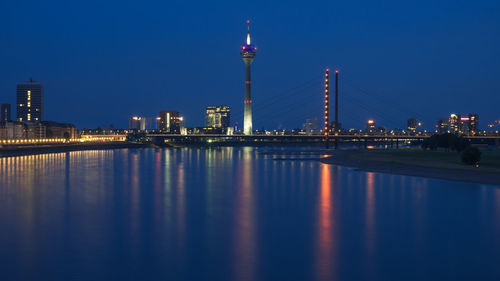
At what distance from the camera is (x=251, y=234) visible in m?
16.2

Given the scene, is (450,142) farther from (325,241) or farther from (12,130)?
(12,130)

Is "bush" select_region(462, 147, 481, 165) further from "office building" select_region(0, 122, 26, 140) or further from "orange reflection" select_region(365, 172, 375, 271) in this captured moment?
"office building" select_region(0, 122, 26, 140)

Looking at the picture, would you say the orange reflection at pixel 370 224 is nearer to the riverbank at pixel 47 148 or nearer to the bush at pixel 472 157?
the bush at pixel 472 157

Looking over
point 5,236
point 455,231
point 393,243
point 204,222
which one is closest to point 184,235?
point 204,222

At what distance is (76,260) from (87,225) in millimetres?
5265

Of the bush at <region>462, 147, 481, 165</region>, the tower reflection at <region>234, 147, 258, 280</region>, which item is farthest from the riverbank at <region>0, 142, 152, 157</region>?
the bush at <region>462, 147, 481, 165</region>

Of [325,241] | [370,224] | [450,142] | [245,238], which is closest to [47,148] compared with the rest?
[450,142]

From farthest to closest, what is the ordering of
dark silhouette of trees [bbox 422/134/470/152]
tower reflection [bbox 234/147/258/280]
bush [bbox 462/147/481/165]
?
dark silhouette of trees [bbox 422/134/470/152] → bush [bbox 462/147/481/165] → tower reflection [bbox 234/147/258/280]

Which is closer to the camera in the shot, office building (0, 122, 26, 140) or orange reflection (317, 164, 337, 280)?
orange reflection (317, 164, 337, 280)

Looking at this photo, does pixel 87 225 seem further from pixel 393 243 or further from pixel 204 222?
pixel 393 243

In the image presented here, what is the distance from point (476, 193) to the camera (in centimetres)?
2733

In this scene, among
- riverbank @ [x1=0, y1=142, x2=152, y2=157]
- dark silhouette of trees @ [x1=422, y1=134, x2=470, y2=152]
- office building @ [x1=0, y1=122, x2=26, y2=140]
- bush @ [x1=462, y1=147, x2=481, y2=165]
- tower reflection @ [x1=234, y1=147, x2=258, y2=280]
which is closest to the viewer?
tower reflection @ [x1=234, y1=147, x2=258, y2=280]

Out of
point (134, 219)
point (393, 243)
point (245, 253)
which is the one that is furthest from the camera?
point (134, 219)

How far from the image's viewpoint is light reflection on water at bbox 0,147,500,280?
11.7m
